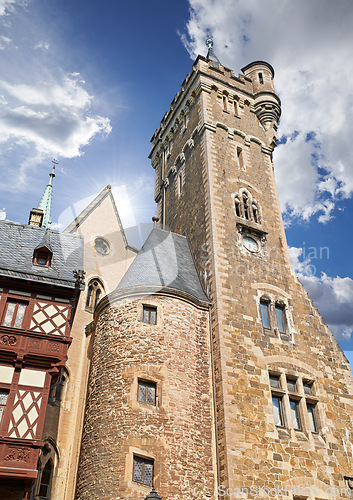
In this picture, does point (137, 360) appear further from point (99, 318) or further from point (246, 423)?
point (246, 423)

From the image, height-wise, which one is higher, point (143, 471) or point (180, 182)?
point (180, 182)

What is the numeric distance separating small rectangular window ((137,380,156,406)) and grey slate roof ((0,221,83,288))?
4319mm

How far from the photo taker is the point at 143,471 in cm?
1450

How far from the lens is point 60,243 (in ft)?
67.6

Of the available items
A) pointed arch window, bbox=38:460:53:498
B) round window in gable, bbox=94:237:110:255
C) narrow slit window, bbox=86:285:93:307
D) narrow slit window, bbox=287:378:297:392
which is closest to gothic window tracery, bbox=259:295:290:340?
narrow slit window, bbox=287:378:297:392

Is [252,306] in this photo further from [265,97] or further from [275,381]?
[265,97]

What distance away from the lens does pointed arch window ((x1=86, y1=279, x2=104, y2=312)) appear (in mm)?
23000

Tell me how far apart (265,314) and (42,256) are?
9265 millimetres

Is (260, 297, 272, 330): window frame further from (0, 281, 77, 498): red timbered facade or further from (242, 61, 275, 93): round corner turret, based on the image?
(242, 61, 275, 93): round corner turret

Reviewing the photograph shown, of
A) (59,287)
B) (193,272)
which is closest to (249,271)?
(193,272)

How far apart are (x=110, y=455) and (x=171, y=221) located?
1461cm

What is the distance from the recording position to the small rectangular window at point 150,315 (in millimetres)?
17656

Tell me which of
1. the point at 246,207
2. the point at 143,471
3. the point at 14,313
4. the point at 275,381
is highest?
the point at 246,207

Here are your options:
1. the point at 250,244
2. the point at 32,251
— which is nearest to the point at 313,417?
the point at 250,244
